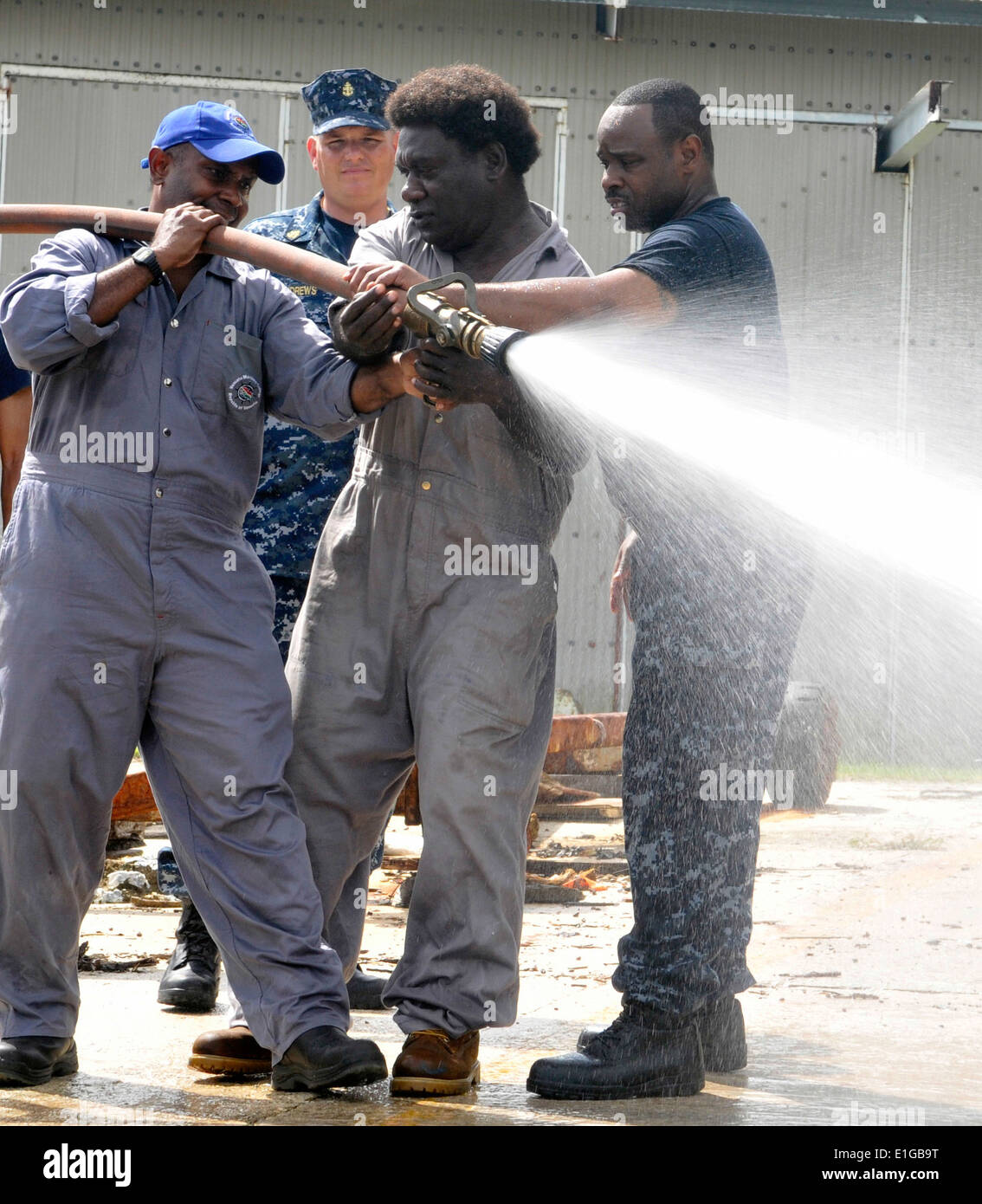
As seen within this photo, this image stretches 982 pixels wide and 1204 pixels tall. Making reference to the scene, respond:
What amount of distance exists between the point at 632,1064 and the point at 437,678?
2.98 feet

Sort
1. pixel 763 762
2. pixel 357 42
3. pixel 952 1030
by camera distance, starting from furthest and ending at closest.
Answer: pixel 357 42
pixel 952 1030
pixel 763 762

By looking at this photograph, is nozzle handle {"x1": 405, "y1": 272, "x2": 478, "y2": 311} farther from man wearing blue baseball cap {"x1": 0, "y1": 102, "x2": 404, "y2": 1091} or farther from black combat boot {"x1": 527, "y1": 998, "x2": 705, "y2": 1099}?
black combat boot {"x1": 527, "y1": 998, "x2": 705, "y2": 1099}

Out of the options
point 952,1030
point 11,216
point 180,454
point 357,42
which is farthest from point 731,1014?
point 357,42

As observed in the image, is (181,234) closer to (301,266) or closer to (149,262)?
(149,262)

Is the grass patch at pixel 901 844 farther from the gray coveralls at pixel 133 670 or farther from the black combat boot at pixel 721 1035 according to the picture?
the gray coveralls at pixel 133 670

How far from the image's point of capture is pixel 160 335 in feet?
10.7

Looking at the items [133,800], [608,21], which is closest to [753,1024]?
[133,800]

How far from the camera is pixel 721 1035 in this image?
3363 mm

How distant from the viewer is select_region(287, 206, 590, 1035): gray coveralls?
10.4 feet

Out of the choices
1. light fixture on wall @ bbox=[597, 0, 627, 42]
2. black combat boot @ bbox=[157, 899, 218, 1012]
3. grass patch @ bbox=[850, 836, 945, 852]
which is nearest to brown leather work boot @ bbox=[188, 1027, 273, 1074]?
black combat boot @ bbox=[157, 899, 218, 1012]

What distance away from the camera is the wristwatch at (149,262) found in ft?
10.2

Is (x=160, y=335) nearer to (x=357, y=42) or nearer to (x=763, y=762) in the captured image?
(x=763, y=762)

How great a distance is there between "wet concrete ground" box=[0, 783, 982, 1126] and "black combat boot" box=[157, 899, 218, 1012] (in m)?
0.06
